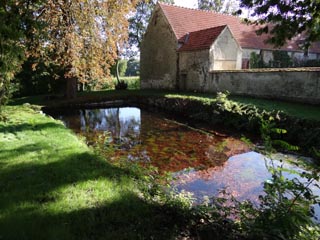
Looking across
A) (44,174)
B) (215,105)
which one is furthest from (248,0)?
(215,105)

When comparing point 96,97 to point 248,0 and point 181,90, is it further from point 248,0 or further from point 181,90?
point 248,0

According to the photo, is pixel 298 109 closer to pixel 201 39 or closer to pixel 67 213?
pixel 67 213

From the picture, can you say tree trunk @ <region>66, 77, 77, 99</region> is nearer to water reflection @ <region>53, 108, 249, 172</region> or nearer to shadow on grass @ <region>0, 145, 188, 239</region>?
water reflection @ <region>53, 108, 249, 172</region>

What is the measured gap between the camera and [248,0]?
552 cm

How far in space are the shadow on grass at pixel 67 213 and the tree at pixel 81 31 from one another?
8.71 meters

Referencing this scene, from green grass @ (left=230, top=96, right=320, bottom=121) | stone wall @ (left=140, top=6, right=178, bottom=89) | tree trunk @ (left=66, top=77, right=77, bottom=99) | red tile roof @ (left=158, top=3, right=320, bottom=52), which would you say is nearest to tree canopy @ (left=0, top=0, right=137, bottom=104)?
tree trunk @ (left=66, top=77, right=77, bottom=99)

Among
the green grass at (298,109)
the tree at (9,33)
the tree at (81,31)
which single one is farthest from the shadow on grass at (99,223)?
the tree at (81,31)

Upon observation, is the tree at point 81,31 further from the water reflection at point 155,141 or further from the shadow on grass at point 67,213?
the shadow on grass at point 67,213

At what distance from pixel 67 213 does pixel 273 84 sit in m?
13.7

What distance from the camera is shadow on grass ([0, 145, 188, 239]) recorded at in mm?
3340

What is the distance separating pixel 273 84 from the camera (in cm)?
1502

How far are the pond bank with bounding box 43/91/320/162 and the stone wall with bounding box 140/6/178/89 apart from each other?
178 inches

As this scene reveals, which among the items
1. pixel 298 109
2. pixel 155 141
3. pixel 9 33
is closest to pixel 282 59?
pixel 298 109

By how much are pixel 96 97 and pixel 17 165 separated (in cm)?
1561
